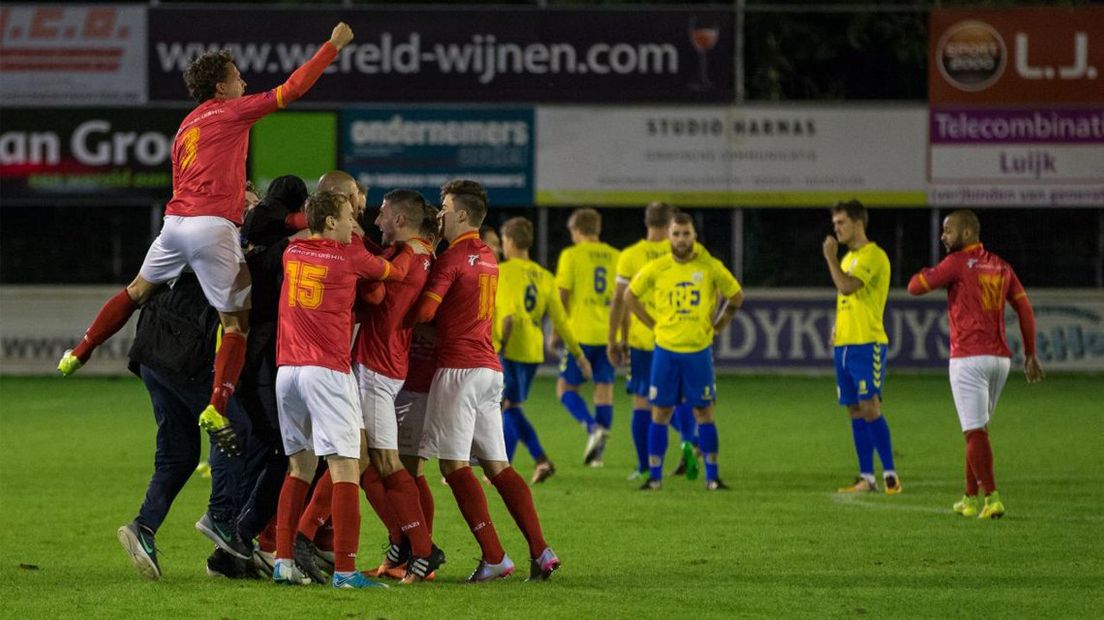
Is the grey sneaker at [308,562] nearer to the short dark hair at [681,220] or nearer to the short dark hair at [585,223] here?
the short dark hair at [681,220]

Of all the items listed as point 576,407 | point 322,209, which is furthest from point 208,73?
point 576,407

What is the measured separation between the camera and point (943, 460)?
49.2ft

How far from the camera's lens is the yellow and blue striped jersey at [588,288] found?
15406 mm

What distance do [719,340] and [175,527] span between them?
46.8 feet

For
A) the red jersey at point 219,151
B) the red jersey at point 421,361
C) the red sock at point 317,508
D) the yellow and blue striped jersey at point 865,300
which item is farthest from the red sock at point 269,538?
the yellow and blue striped jersey at point 865,300

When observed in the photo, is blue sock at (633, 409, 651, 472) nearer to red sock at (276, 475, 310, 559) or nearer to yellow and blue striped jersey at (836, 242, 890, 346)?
yellow and blue striped jersey at (836, 242, 890, 346)

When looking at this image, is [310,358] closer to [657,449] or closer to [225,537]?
[225,537]

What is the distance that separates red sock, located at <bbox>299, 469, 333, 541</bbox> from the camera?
8.87 metres

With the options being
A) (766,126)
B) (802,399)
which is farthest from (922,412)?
(766,126)

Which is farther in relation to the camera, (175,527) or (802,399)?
(802,399)

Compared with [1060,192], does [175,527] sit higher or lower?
lower

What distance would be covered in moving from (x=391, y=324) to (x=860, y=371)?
5.30 m

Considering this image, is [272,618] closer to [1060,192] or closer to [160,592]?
[160,592]

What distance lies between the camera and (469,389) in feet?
28.9
